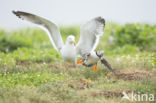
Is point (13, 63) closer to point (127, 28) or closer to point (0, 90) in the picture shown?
point (0, 90)

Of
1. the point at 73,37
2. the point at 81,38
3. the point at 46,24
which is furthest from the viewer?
the point at 46,24

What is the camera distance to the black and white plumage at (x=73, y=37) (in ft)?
24.3

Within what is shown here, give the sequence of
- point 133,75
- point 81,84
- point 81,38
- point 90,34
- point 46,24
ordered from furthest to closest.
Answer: point 46,24 → point 81,38 → point 90,34 → point 133,75 → point 81,84

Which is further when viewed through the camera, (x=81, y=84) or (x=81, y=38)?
(x=81, y=38)

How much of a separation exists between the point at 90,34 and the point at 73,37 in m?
0.51

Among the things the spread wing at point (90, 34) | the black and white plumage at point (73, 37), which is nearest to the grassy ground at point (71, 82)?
the black and white plumage at point (73, 37)

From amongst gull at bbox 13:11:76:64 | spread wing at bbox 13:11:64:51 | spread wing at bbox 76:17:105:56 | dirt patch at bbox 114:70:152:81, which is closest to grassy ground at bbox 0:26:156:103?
dirt patch at bbox 114:70:152:81

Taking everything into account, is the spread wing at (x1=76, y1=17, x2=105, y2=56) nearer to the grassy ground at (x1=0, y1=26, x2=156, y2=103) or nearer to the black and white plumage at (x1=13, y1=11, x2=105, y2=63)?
the black and white plumage at (x1=13, y1=11, x2=105, y2=63)

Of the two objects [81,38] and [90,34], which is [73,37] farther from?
[90,34]

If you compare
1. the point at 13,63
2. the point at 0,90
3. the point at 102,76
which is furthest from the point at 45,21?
the point at 0,90

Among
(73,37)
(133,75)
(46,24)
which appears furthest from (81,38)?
(133,75)

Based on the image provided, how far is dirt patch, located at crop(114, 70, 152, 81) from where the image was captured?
21.9 feet

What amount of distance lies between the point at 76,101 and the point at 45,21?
318 cm

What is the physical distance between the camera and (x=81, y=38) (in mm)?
7770
